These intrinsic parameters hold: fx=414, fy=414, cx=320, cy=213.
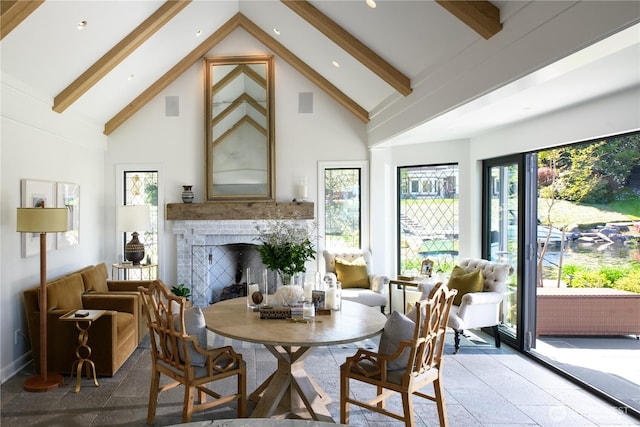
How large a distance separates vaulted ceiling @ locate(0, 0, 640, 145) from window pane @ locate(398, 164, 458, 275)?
1150 mm

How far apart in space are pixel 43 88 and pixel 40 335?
2375 millimetres

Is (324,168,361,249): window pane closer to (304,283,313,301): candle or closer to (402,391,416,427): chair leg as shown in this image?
(304,283,313,301): candle

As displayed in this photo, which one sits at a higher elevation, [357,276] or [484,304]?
[357,276]

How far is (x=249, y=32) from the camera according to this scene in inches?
227

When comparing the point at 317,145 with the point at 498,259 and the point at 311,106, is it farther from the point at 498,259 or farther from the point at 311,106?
the point at 498,259

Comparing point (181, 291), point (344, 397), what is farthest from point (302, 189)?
point (344, 397)

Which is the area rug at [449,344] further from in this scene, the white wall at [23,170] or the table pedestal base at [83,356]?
the white wall at [23,170]

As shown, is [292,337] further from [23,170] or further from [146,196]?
[146,196]

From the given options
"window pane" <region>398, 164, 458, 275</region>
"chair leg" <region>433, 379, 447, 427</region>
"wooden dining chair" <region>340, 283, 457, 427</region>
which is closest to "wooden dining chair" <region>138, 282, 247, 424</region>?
"wooden dining chair" <region>340, 283, 457, 427</region>

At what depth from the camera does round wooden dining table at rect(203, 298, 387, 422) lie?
260 cm

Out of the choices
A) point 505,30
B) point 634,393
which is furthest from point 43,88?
point 634,393

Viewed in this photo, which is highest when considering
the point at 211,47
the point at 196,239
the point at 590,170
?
the point at 211,47

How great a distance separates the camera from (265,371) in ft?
12.6

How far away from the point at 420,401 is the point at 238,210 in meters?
3.54
